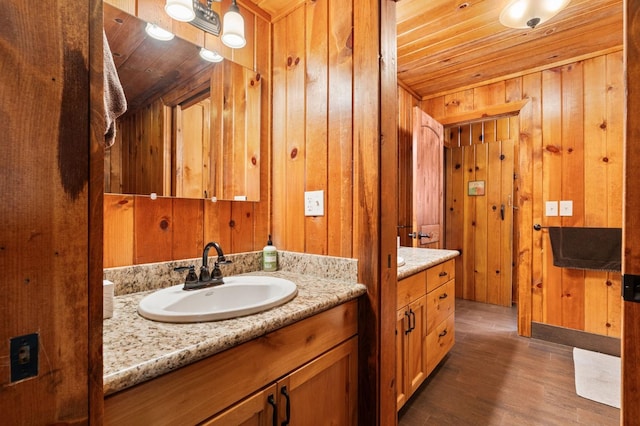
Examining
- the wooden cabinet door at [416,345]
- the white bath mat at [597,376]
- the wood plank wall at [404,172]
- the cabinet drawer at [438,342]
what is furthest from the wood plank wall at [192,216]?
the white bath mat at [597,376]

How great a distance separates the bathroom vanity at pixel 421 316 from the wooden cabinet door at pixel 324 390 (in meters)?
0.43

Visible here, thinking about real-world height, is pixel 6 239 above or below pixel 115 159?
below

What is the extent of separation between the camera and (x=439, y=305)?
1.96 metres

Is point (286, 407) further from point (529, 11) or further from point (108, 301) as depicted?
point (529, 11)

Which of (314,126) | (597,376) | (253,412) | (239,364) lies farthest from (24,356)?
(597,376)

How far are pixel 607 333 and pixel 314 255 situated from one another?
264 centimetres

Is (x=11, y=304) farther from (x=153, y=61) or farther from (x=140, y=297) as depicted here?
(x=153, y=61)

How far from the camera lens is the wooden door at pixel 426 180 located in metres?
2.48

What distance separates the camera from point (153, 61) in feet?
3.91

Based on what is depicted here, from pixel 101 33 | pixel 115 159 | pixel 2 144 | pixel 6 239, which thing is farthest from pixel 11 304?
pixel 115 159

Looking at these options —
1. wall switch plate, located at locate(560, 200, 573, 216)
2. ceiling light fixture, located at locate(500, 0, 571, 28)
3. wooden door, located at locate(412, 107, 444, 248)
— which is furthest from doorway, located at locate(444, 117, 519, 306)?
ceiling light fixture, located at locate(500, 0, 571, 28)

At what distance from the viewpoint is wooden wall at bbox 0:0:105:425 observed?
1.19 ft

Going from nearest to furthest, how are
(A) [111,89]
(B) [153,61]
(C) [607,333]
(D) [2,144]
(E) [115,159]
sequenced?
(D) [2,144] → (A) [111,89] → (E) [115,159] → (B) [153,61] → (C) [607,333]

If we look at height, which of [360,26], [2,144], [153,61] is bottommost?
[2,144]
